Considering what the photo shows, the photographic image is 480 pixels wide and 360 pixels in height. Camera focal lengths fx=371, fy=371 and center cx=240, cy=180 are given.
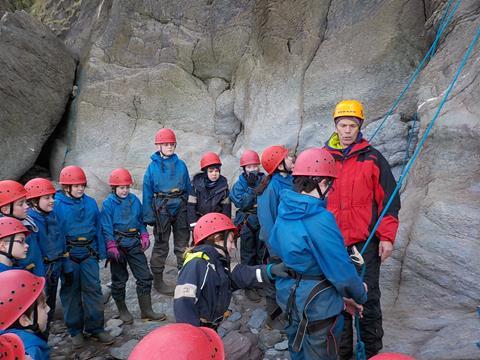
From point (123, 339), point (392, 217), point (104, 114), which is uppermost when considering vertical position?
point (104, 114)

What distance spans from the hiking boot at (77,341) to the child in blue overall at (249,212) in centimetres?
257

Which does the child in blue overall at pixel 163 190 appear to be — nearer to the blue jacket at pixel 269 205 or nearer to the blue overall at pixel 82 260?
the blue overall at pixel 82 260

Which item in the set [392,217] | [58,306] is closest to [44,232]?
[58,306]

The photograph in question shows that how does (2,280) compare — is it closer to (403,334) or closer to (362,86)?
(403,334)

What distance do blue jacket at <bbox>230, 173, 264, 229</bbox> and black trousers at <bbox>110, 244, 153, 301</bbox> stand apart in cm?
162

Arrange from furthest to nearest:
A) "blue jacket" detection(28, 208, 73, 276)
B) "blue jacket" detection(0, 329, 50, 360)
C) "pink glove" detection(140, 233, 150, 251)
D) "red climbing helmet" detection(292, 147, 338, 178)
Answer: "pink glove" detection(140, 233, 150, 251)
"blue jacket" detection(28, 208, 73, 276)
"red climbing helmet" detection(292, 147, 338, 178)
"blue jacket" detection(0, 329, 50, 360)

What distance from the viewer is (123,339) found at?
205 inches

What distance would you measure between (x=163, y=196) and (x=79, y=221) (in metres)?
1.57

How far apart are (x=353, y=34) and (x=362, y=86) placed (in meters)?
1.24

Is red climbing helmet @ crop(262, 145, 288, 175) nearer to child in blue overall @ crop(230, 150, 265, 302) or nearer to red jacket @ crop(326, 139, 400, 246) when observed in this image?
child in blue overall @ crop(230, 150, 265, 302)

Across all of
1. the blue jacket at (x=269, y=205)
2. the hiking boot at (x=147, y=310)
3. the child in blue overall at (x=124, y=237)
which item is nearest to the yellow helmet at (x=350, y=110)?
the blue jacket at (x=269, y=205)

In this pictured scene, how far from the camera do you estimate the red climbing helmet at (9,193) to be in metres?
4.04

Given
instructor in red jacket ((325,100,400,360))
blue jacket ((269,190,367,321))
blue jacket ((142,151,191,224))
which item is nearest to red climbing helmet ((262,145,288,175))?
instructor in red jacket ((325,100,400,360))

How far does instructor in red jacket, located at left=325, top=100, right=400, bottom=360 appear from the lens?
11.9 ft
